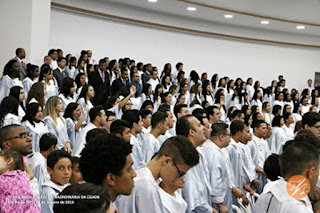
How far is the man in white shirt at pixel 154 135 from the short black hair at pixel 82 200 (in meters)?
4.20

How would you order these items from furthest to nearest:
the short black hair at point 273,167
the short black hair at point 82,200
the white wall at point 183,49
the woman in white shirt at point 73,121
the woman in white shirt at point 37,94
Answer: the white wall at point 183,49, the woman in white shirt at point 37,94, the woman in white shirt at point 73,121, the short black hair at point 273,167, the short black hair at point 82,200

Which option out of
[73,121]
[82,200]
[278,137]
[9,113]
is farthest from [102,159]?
[278,137]

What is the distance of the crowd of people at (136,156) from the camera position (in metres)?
2.81

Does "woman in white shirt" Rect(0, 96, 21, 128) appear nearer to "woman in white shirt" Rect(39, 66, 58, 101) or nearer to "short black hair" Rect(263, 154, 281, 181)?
"woman in white shirt" Rect(39, 66, 58, 101)

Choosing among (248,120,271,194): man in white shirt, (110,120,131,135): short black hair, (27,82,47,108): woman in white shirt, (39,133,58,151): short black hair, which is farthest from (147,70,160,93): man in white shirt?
(39,133,58,151): short black hair

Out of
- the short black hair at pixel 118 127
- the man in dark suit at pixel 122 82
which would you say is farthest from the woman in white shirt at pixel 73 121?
the man in dark suit at pixel 122 82

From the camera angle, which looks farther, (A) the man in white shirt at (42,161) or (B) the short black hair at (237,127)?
(B) the short black hair at (237,127)

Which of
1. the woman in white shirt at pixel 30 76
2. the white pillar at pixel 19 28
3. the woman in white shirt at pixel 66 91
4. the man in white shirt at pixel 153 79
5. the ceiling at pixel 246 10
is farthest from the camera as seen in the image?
the ceiling at pixel 246 10

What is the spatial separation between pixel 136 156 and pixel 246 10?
35.1 feet

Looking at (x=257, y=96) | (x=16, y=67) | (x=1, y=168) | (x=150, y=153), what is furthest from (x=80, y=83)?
(x=1, y=168)

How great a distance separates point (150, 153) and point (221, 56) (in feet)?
46.7

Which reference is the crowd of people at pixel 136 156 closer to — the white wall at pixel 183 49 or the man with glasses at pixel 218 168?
the man with glasses at pixel 218 168

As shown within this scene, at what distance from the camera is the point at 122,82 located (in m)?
12.7

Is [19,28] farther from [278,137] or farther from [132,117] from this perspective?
A: [278,137]
